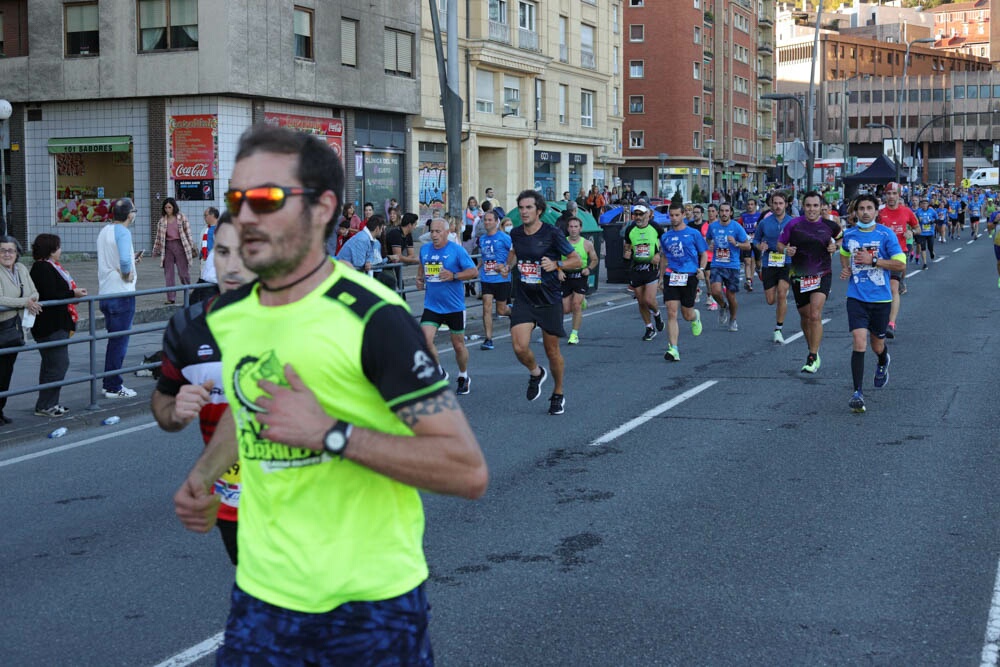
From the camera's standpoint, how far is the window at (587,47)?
5410 centimetres

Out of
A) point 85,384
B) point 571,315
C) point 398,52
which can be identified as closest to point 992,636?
point 85,384

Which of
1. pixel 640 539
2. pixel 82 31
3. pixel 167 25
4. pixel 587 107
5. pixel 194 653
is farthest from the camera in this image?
pixel 587 107

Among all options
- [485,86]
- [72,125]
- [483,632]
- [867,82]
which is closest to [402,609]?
[483,632]

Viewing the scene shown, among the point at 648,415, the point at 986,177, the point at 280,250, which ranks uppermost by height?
the point at 986,177

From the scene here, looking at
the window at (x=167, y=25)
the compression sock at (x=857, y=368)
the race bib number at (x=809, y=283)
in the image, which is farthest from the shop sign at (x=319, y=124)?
the compression sock at (x=857, y=368)

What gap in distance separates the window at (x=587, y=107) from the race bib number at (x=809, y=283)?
1644 inches

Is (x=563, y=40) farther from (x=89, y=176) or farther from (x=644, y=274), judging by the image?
(x=644, y=274)

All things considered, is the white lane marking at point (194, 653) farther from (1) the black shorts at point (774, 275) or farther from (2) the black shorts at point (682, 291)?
(1) the black shorts at point (774, 275)

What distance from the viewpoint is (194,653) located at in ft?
16.3

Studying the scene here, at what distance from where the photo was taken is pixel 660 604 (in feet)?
18.2

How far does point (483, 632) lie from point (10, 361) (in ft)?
23.2

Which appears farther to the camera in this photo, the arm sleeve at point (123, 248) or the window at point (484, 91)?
the window at point (484, 91)

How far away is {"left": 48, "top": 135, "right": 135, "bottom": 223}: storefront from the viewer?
33938mm

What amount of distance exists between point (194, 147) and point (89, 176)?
13.7ft
